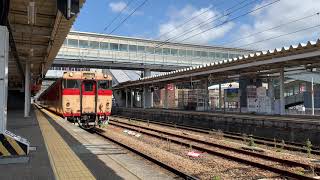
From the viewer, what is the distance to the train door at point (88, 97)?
20.0 meters

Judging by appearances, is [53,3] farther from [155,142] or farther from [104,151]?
[155,142]

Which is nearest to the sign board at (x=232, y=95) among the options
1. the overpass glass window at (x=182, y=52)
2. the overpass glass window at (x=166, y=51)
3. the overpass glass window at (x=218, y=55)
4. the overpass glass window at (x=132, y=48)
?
the overpass glass window at (x=132, y=48)

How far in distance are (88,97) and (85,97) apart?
0.50 feet

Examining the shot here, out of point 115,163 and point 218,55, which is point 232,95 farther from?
point 218,55

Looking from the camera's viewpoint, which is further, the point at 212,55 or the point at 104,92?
the point at 212,55

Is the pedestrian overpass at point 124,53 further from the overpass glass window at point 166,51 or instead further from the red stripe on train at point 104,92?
the red stripe on train at point 104,92

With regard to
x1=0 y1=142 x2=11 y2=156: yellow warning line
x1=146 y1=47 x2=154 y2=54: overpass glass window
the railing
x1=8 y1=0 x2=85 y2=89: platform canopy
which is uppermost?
x1=146 y1=47 x2=154 y2=54: overpass glass window

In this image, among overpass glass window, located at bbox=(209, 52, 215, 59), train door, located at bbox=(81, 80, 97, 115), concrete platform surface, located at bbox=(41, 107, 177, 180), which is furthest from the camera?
overpass glass window, located at bbox=(209, 52, 215, 59)

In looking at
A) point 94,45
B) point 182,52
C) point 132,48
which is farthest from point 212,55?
point 94,45

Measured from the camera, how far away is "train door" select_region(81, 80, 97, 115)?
20.0 m

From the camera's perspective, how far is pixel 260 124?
19.0 m

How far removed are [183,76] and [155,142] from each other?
48.0 ft

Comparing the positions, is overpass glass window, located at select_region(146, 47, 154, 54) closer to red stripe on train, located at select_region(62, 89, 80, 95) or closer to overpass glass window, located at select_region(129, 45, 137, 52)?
overpass glass window, located at select_region(129, 45, 137, 52)

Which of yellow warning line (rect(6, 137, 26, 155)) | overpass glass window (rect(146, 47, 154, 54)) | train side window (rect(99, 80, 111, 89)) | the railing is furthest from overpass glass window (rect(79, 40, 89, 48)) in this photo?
yellow warning line (rect(6, 137, 26, 155))
